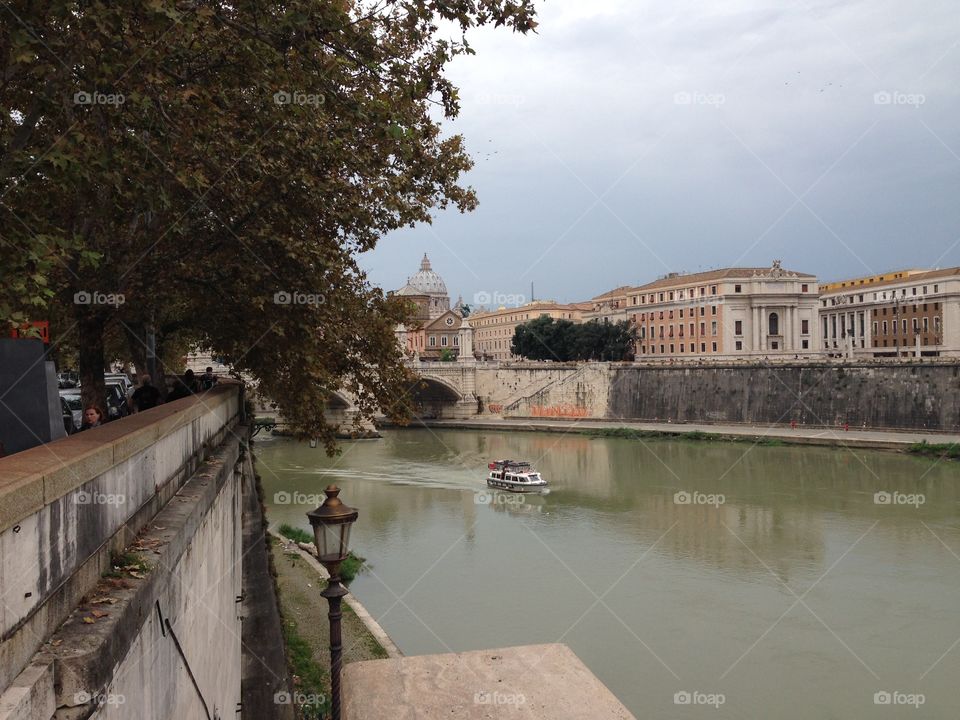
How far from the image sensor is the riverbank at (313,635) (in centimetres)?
1077

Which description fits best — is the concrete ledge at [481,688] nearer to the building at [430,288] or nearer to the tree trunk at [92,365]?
the tree trunk at [92,365]

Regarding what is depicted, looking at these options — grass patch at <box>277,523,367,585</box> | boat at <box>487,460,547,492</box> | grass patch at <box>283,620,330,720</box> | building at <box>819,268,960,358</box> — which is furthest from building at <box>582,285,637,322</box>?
grass patch at <box>283,620,330,720</box>

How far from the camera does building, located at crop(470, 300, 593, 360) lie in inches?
3469

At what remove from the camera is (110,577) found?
3.38m

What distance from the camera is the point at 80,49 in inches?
198

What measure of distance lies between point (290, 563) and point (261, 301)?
33.8ft

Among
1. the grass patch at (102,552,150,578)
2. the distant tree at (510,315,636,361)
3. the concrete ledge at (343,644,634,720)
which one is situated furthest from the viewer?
the distant tree at (510,315,636,361)

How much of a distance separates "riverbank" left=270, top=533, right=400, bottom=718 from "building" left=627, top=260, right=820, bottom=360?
4669 centimetres

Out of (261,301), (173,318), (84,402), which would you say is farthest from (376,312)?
(173,318)

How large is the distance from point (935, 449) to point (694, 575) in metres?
21.9

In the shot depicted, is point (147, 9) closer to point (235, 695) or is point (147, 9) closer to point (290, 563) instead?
point (235, 695)

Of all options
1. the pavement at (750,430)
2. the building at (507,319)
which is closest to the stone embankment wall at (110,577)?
the pavement at (750,430)

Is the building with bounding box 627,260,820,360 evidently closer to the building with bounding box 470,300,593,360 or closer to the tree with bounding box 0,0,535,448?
the building with bounding box 470,300,593,360

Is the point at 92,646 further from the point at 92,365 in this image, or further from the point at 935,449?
the point at 935,449
